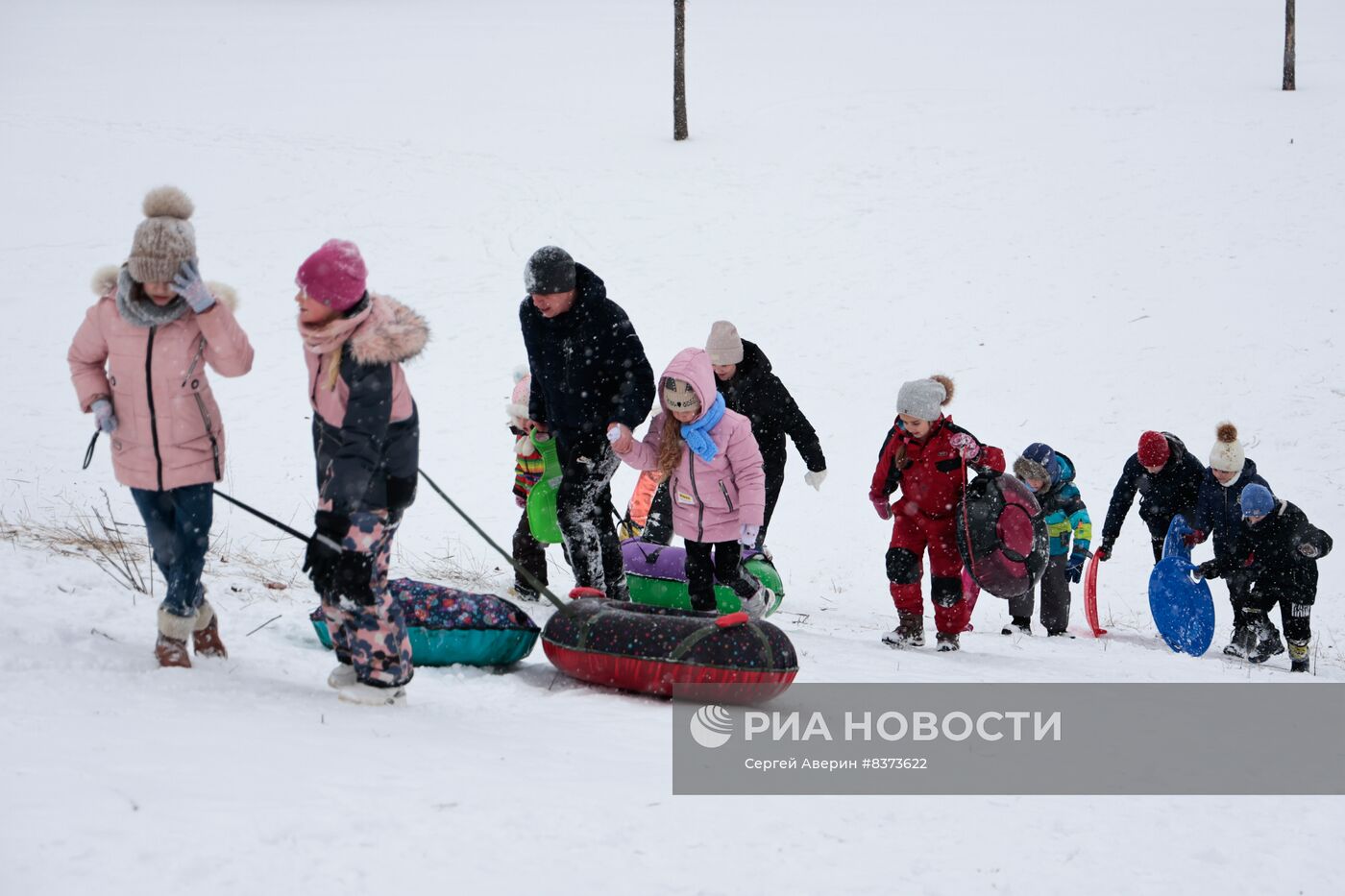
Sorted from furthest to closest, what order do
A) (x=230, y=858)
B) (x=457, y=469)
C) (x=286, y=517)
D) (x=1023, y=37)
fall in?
(x=1023, y=37), (x=457, y=469), (x=286, y=517), (x=230, y=858)

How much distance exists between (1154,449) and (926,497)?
2996 millimetres

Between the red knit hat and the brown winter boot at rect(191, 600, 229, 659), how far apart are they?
714 centimetres

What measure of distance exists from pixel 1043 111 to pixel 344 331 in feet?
71.0

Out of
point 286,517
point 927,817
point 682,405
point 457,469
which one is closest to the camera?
point 927,817

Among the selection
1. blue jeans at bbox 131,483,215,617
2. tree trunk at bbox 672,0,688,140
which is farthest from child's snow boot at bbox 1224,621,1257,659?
tree trunk at bbox 672,0,688,140

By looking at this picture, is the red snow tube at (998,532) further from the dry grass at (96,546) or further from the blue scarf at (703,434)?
the dry grass at (96,546)

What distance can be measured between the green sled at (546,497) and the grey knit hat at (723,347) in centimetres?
134

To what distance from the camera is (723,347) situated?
7578 millimetres

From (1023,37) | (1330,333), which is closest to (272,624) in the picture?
(1330,333)

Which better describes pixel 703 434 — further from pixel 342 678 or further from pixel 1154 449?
pixel 1154 449

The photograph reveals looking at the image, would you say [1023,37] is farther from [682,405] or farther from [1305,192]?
[682,405]

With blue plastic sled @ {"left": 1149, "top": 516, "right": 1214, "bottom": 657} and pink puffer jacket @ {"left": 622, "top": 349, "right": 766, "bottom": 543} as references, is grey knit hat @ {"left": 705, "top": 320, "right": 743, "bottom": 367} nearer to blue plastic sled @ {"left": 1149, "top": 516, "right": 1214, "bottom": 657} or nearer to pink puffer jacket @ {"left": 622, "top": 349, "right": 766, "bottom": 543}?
pink puffer jacket @ {"left": 622, "top": 349, "right": 766, "bottom": 543}

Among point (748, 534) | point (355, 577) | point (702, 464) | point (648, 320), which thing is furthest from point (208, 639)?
point (648, 320)

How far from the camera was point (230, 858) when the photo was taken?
113 inches
